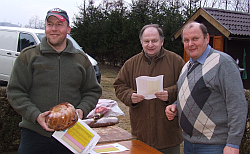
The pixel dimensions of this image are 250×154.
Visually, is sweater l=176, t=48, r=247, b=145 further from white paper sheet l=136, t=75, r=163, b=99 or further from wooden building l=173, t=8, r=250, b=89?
wooden building l=173, t=8, r=250, b=89

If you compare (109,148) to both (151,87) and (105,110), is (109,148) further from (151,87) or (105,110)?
(105,110)

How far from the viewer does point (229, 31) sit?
10.0 metres

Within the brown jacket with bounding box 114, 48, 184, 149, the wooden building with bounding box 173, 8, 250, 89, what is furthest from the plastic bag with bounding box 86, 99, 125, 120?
the wooden building with bounding box 173, 8, 250, 89

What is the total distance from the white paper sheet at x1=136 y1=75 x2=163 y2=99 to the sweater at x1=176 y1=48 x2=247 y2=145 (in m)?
0.39

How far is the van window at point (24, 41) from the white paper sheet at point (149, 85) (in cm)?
572

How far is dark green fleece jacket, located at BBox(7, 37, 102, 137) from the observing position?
6.59ft

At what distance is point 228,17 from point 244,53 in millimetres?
1815

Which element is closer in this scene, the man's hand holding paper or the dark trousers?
the dark trousers

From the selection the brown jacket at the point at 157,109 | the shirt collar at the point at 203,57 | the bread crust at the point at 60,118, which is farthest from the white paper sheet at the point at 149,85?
the bread crust at the point at 60,118

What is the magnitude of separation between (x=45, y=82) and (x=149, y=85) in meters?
1.07

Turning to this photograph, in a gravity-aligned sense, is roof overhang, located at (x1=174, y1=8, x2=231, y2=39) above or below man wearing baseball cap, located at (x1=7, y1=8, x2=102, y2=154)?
above

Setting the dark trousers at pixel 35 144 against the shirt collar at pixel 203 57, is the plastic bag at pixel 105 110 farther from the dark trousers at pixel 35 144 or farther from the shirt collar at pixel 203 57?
the shirt collar at pixel 203 57

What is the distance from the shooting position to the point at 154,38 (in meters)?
2.71

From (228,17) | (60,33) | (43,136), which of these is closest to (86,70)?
(60,33)
